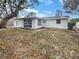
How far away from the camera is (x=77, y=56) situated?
895 centimetres

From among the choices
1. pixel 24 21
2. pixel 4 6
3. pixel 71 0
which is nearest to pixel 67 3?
pixel 71 0

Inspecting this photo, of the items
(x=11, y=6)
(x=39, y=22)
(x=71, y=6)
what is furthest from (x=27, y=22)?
(x=71, y=6)

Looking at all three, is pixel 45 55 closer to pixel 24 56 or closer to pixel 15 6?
pixel 24 56

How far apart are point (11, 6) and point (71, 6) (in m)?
10.6

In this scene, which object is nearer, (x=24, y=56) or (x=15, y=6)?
(x=24, y=56)

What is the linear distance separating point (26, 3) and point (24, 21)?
9.27 meters

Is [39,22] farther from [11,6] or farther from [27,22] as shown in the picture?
[11,6]

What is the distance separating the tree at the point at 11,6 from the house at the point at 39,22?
6993mm

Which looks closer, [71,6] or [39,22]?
[71,6]

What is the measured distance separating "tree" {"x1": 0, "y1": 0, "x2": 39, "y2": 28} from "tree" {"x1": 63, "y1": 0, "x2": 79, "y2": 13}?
22.3 feet

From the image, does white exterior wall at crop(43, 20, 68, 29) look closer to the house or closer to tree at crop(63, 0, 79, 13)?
the house

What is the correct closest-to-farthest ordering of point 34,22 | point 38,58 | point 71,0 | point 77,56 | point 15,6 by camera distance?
point 38,58
point 77,56
point 71,0
point 15,6
point 34,22

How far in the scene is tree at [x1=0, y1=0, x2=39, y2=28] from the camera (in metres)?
25.2

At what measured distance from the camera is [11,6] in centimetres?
2609
